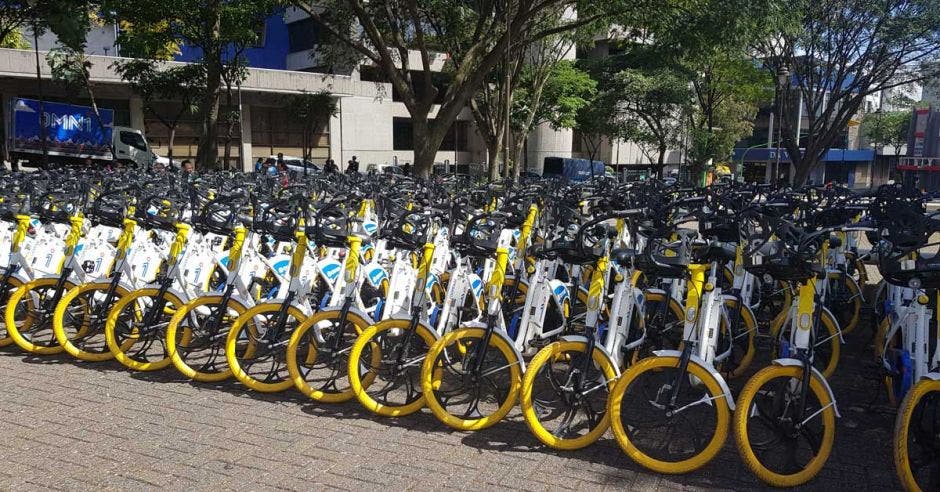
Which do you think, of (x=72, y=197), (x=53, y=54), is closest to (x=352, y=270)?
(x=72, y=197)

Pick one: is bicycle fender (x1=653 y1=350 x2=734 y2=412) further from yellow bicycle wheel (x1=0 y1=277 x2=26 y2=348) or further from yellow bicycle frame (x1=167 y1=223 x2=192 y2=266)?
yellow bicycle wheel (x1=0 y1=277 x2=26 y2=348)

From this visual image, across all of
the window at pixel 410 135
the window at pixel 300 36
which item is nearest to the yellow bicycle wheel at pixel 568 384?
the window at pixel 410 135

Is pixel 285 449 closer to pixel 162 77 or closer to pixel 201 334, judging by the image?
pixel 201 334

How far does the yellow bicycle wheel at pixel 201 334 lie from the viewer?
15.4 feet

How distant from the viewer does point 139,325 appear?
15.9 ft

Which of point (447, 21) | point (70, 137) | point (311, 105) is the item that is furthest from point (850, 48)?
point (70, 137)

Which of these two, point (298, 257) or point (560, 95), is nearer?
point (298, 257)

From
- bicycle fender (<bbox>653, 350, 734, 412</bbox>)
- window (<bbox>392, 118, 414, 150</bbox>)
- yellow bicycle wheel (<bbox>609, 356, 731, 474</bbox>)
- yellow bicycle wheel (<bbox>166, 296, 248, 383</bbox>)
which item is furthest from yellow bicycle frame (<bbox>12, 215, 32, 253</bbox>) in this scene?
window (<bbox>392, 118, 414, 150</bbox>)

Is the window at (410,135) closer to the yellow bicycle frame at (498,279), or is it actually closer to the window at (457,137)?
the window at (457,137)

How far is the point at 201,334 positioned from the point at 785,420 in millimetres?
3613

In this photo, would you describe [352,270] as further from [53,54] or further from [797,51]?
[53,54]

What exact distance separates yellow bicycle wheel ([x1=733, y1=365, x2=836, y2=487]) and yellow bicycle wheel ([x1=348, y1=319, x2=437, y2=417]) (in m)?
1.79

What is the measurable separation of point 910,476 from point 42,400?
16.0 ft

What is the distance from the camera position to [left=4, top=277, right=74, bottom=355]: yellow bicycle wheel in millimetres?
5258
